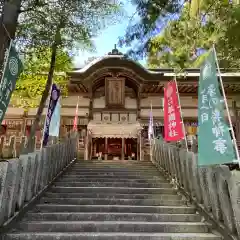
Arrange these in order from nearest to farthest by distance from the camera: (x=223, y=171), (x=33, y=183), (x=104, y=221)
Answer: (x=223, y=171) → (x=104, y=221) → (x=33, y=183)

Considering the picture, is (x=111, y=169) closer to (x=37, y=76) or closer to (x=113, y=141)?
(x=37, y=76)

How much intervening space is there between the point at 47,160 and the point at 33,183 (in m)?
1.12

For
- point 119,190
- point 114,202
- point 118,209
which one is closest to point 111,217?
point 118,209

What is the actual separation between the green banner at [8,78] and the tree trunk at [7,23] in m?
0.89

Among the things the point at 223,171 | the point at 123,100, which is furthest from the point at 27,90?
the point at 223,171

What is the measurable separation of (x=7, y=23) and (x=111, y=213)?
4.21m

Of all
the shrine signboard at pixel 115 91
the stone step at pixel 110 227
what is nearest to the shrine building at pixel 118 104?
the shrine signboard at pixel 115 91

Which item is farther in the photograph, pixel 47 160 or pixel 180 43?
pixel 180 43

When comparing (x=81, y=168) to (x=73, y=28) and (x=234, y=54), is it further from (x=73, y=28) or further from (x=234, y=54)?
(x=234, y=54)

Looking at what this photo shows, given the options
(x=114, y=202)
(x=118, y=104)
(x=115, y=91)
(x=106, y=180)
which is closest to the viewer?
(x=114, y=202)

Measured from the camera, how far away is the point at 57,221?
547cm

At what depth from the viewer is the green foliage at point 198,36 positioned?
681cm

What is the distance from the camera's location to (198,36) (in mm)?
7922

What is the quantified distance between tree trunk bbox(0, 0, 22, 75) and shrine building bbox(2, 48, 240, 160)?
28.2ft
